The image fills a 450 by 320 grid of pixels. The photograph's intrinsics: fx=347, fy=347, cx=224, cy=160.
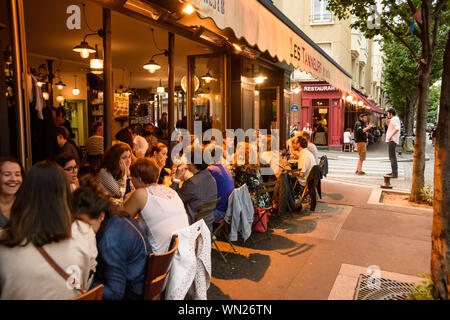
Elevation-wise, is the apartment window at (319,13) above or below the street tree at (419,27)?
above

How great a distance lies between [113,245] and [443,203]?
2.77 m

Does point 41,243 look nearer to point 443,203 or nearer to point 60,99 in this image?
point 443,203

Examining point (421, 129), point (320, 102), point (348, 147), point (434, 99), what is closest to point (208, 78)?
point (421, 129)

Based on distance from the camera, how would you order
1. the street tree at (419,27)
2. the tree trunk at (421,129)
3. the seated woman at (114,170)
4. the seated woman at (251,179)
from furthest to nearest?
the tree trunk at (421,129), the street tree at (419,27), the seated woman at (251,179), the seated woman at (114,170)

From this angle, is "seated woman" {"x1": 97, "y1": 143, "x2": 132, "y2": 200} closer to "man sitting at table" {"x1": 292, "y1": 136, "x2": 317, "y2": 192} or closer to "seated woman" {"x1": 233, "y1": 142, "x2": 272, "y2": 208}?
"seated woman" {"x1": 233, "y1": 142, "x2": 272, "y2": 208}

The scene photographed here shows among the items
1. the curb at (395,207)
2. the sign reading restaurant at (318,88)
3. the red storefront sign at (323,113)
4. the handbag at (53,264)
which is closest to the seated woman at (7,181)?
the handbag at (53,264)

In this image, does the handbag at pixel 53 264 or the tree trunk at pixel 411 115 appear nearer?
the handbag at pixel 53 264

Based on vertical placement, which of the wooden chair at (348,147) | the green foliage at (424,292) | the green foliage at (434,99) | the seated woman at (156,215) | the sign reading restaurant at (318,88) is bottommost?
the green foliage at (424,292)

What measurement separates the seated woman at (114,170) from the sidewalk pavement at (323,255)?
1579mm

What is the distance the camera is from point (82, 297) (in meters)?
1.84

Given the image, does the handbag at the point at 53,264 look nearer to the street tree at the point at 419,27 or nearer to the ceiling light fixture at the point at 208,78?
the ceiling light fixture at the point at 208,78

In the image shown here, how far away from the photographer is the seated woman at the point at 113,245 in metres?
2.26

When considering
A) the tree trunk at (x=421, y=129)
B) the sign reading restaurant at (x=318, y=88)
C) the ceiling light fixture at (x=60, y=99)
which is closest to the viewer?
the tree trunk at (x=421, y=129)

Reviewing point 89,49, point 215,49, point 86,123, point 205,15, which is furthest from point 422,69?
point 86,123
